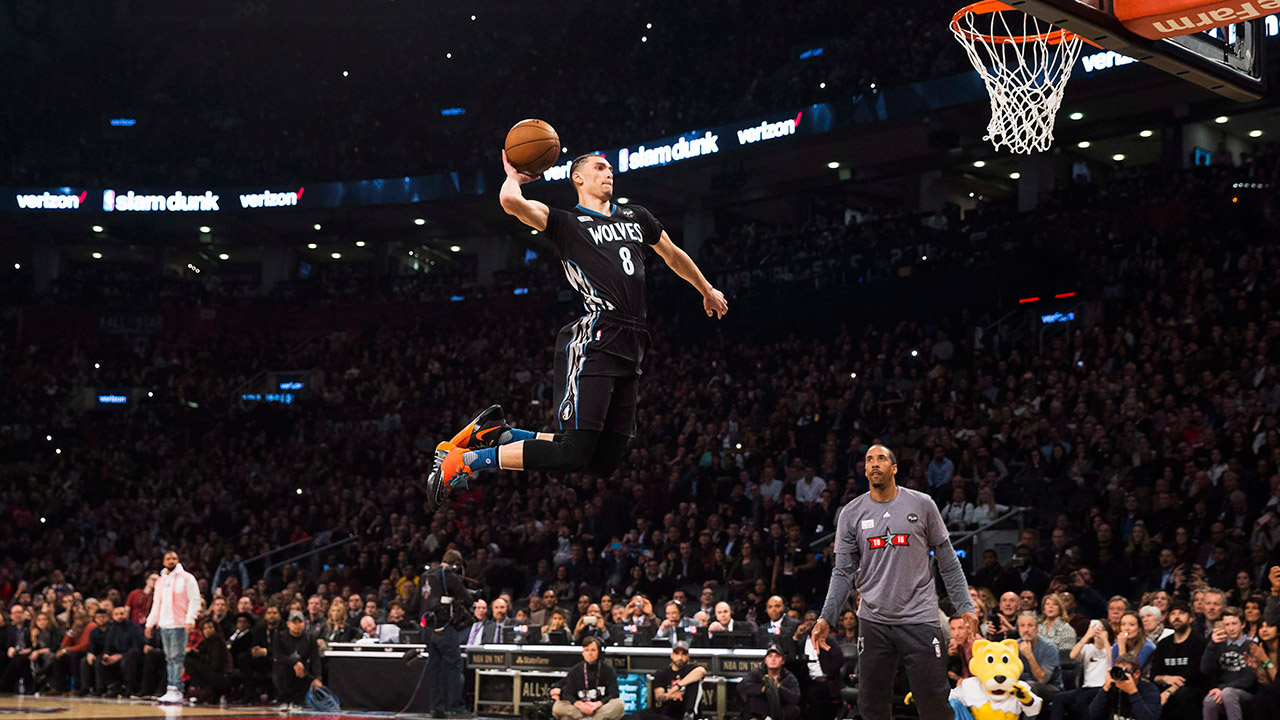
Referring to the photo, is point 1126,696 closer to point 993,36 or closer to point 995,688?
point 995,688

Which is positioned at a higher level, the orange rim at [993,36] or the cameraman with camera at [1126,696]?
the orange rim at [993,36]

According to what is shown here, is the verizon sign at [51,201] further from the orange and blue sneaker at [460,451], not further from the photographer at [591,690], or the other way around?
the orange and blue sneaker at [460,451]

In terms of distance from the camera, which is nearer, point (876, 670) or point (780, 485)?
point (876, 670)

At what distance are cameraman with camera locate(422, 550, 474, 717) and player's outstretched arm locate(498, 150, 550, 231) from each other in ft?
27.9

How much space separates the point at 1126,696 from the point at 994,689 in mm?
1218

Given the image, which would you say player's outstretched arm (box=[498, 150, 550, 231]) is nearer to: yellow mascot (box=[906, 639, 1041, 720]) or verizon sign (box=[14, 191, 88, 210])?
yellow mascot (box=[906, 639, 1041, 720])

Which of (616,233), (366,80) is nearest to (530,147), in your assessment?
(616,233)

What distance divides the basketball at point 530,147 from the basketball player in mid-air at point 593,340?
0.06 metres

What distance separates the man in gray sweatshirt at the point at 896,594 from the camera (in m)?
6.59

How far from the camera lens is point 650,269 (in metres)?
28.9

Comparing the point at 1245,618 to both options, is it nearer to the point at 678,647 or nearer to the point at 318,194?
the point at 678,647

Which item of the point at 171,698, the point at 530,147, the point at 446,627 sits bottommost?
the point at 171,698

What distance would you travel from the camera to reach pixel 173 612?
53.5 ft

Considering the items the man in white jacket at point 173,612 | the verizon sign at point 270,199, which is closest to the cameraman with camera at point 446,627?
the man in white jacket at point 173,612
